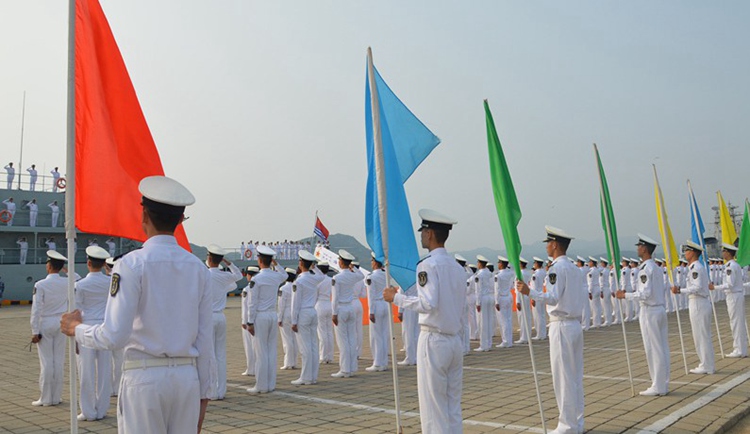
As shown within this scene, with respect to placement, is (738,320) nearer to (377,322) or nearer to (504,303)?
(504,303)

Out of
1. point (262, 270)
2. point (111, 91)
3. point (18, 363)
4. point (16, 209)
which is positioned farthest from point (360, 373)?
point (16, 209)

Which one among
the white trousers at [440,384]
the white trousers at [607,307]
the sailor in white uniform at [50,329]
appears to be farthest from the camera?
the white trousers at [607,307]

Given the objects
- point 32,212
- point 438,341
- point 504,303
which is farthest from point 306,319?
point 32,212

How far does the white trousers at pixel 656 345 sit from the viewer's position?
7918mm

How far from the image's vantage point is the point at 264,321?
9531 millimetres

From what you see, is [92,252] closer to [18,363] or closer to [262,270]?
[262,270]

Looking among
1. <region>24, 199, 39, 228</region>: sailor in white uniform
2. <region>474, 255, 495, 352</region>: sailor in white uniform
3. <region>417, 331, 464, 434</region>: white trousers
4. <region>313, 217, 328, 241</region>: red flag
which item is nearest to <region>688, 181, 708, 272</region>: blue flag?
<region>474, 255, 495, 352</region>: sailor in white uniform

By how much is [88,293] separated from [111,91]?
4.38 metres

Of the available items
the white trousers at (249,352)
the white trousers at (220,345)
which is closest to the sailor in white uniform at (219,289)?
the white trousers at (220,345)

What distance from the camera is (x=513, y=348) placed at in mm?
14195

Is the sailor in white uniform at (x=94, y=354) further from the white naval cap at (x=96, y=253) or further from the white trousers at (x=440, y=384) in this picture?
the white trousers at (x=440, y=384)

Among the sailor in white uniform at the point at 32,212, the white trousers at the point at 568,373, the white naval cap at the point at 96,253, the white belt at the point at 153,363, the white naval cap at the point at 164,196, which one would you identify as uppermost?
the sailor in white uniform at the point at 32,212

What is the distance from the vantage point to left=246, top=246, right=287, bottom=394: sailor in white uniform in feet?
29.8

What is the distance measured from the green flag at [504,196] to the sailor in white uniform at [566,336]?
527mm
